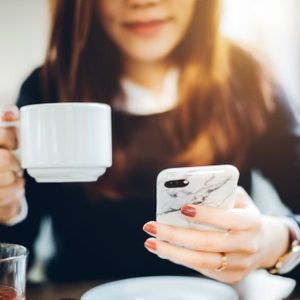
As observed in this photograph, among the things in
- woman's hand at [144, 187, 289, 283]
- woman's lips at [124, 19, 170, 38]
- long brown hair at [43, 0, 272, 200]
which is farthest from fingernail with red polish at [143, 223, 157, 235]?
woman's lips at [124, 19, 170, 38]

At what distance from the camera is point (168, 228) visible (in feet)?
2.43

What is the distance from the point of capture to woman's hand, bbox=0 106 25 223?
76cm

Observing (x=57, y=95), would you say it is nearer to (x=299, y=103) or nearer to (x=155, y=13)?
(x=155, y=13)

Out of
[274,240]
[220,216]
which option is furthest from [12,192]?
[274,240]

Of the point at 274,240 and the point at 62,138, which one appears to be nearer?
the point at 62,138

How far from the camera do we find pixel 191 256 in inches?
29.7

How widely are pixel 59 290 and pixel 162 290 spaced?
193mm

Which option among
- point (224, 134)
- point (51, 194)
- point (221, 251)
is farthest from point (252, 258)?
point (51, 194)

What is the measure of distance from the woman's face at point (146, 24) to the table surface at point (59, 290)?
1.44 ft

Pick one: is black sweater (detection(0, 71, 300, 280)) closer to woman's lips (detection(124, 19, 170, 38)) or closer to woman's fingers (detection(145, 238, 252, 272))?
woman's fingers (detection(145, 238, 252, 272))

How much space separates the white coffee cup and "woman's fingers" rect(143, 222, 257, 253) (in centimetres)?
17

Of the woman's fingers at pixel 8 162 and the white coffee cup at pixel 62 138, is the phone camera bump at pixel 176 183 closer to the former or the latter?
the white coffee cup at pixel 62 138

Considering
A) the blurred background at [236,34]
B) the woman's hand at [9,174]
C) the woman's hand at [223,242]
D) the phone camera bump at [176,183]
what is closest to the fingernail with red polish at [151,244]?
the woman's hand at [223,242]

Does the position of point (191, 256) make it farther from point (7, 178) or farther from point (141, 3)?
point (141, 3)
